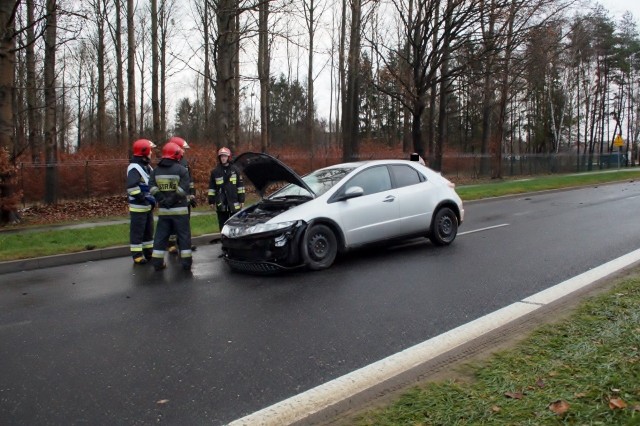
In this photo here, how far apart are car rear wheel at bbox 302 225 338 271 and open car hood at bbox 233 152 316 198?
23.4 inches

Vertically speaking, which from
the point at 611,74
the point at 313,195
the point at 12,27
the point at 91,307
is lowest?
the point at 91,307

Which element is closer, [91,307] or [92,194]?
[91,307]

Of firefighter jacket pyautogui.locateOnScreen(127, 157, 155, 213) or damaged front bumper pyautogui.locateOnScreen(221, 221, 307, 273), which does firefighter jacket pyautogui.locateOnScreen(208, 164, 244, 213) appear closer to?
firefighter jacket pyautogui.locateOnScreen(127, 157, 155, 213)

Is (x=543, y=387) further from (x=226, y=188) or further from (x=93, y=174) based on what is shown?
(x=93, y=174)

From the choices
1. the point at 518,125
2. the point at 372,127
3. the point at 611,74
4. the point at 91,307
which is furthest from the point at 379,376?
the point at 611,74

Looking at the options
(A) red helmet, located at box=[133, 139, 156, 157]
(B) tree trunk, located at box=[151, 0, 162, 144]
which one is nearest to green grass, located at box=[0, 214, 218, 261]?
(A) red helmet, located at box=[133, 139, 156, 157]

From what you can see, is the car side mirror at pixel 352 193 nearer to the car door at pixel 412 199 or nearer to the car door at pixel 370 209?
the car door at pixel 370 209

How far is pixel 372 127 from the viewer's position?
187 ft

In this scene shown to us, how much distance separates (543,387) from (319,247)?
4358mm

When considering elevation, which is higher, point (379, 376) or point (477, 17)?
point (477, 17)

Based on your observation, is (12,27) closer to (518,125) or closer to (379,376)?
(379,376)

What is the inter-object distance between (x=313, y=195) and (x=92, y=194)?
14057 millimetres

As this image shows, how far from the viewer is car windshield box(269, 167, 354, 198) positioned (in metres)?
7.82

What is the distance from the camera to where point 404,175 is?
28.3 feet
